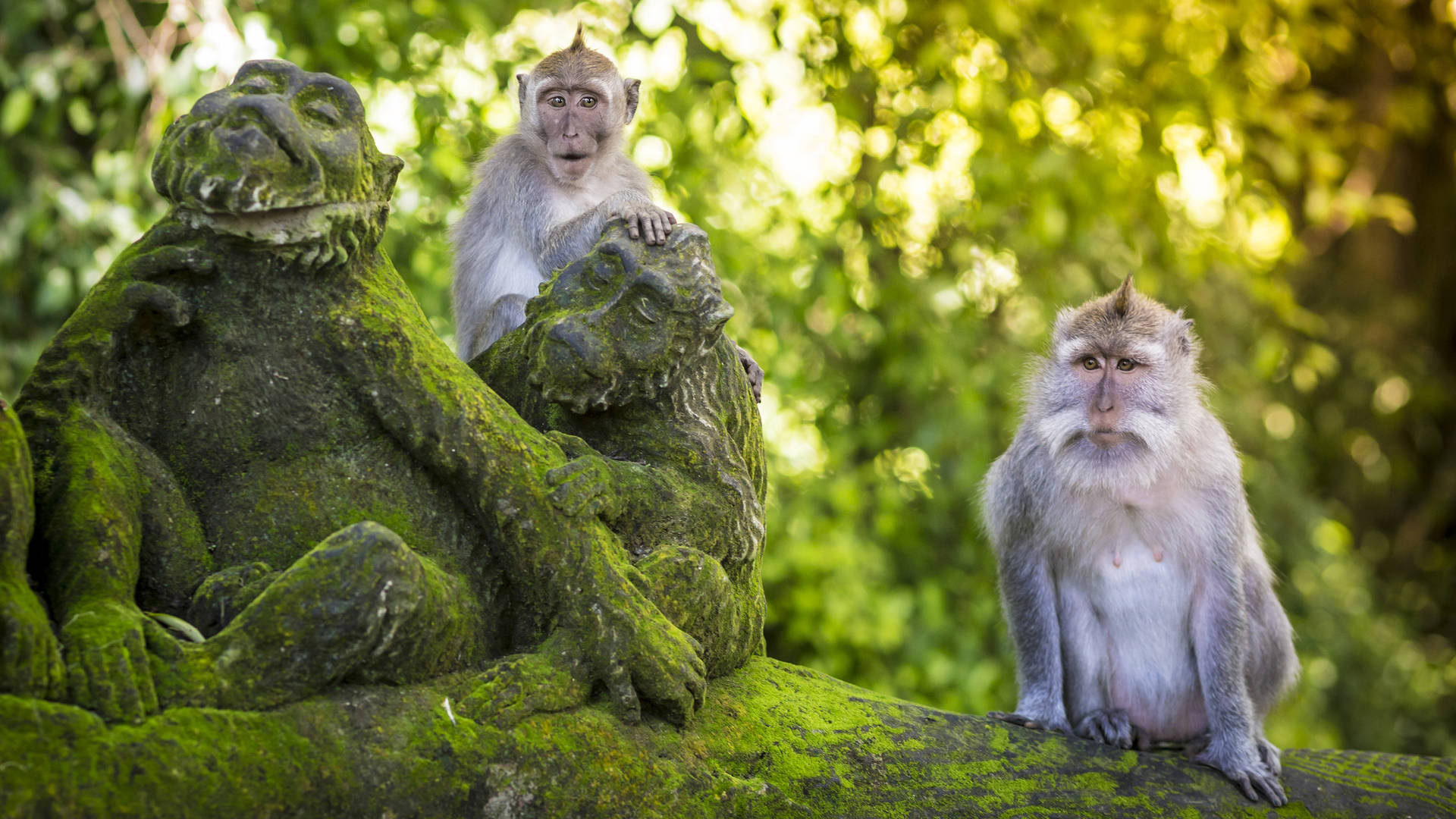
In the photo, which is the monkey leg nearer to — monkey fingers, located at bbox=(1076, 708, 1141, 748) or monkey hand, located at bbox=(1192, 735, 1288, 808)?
monkey fingers, located at bbox=(1076, 708, 1141, 748)

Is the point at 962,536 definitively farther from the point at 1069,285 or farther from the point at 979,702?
the point at 1069,285

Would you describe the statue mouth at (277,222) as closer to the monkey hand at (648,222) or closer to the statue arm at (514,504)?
the statue arm at (514,504)

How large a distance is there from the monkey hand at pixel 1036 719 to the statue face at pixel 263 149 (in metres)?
2.65

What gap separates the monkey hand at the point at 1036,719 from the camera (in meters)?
4.04

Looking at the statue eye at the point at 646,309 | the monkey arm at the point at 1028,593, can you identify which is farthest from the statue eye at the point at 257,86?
the monkey arm at the point at 1028,593

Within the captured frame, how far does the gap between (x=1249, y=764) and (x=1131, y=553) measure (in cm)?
79

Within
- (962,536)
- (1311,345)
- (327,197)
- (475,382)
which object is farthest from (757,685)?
(1311,345)

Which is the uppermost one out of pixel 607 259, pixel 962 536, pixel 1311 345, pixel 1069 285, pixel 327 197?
pixel 1311 345

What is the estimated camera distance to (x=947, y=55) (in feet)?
22.8

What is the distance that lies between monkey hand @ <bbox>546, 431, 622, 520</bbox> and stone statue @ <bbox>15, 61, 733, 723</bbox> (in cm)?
2

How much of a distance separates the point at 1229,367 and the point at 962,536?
220 cm

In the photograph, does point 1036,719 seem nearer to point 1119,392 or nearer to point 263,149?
point 1119,392

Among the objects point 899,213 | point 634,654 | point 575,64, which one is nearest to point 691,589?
point 634,654

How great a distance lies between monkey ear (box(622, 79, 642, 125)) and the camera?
5.14 m
